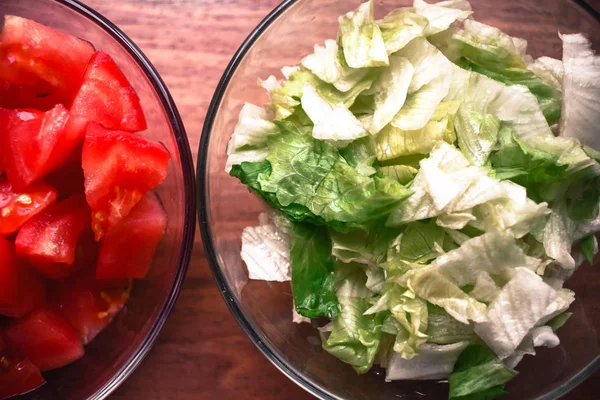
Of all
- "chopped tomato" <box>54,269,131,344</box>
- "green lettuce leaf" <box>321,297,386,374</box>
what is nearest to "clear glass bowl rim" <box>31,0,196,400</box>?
"chopped tomato" <box>54,269,131,344</box>

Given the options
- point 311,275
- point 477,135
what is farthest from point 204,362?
point 477,135

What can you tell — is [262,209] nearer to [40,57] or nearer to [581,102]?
[40,57]

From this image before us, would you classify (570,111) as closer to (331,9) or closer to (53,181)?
(331,9)

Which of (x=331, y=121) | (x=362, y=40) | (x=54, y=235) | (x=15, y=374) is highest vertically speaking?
(x=362, y=40)

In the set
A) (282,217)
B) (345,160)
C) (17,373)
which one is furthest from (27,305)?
(345,160)

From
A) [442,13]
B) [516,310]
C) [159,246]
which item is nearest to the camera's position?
[516,310]

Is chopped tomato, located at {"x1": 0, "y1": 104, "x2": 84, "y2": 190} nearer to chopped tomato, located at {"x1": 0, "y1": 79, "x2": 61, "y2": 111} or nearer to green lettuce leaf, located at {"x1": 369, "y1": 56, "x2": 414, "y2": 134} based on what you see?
chopped tomato, located at {"x1": 0, "y1": 79, "x2": 61, "y2": 111}
